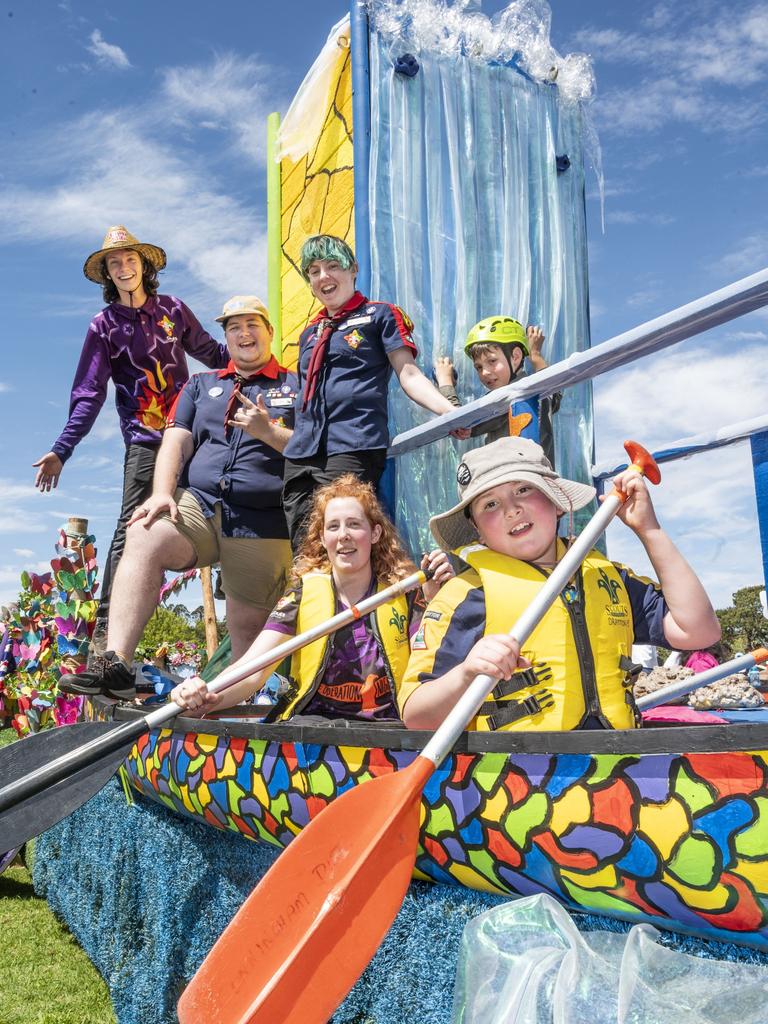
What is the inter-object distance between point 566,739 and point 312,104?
14.8ft

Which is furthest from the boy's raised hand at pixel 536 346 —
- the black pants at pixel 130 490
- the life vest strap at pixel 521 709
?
the life vest strap at pixel 521 709

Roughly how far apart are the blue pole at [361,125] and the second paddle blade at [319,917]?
3154 millimetres

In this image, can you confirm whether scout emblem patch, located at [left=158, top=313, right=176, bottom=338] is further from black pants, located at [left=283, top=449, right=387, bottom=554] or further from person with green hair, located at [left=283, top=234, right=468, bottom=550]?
black pants, located at [left=283, top=449, right=387, bottom=554]

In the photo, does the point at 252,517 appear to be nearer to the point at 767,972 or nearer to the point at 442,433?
the point at 442,433

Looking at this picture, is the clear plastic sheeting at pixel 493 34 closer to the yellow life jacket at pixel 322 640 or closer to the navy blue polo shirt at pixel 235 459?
the navy blue polo shirt at pixel 235 459

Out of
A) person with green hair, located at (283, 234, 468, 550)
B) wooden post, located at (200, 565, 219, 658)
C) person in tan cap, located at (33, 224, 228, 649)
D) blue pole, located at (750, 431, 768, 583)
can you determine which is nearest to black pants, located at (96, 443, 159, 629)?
person in tan cap, located at (33, 224, 228, 649)

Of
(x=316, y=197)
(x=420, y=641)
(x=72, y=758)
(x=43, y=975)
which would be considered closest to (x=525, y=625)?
(x=420, y=641)

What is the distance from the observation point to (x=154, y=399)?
4.21m

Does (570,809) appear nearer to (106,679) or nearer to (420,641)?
(420,641)

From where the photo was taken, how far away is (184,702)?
2.76m

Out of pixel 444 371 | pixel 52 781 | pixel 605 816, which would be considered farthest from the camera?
pixel 444 371

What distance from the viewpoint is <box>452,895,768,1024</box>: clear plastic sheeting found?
1247 mm

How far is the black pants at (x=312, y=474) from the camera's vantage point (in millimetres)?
3447

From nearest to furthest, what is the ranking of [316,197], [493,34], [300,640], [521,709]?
[521,709] → [300,640] → [493,34] → [316,197]
